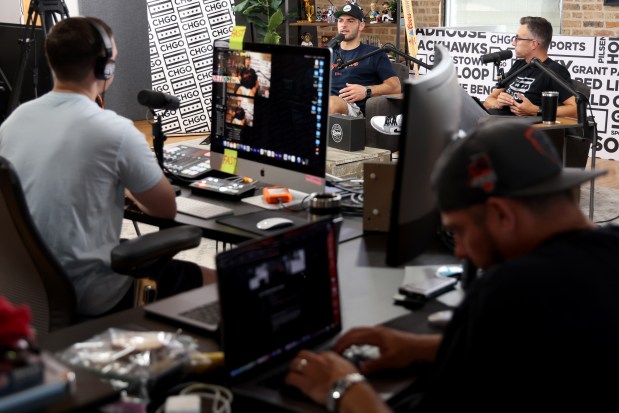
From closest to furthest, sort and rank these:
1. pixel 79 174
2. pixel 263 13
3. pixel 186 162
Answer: pixel 79 174
pixel 186 162
pixel 263 13

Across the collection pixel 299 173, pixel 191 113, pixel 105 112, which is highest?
pixel 105 112

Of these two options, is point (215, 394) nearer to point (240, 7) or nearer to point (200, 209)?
point (200, 209)

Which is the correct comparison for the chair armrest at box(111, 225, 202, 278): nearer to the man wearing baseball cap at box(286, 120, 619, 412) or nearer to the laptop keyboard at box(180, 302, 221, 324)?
the laptop keyboard at box(180, 302, 221, 324)

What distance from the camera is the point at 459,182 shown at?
1.38m

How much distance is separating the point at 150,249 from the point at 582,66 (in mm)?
5331

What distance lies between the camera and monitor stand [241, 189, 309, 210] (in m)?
2.85

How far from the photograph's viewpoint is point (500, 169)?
1.35 m

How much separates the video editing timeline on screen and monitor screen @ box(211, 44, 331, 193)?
13 cm

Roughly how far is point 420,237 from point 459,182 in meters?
0.53

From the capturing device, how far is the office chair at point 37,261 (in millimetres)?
2102

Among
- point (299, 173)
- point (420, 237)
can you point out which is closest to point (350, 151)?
point (299, 173)

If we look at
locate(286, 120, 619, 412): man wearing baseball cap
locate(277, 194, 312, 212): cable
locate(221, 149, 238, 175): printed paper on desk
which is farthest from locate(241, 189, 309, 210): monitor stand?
locate(286, 120, 619, 412): man wearing baseball cap

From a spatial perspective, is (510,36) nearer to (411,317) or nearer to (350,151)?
(350,151)

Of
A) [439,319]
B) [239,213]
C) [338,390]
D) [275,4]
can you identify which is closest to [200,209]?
[239,213]
